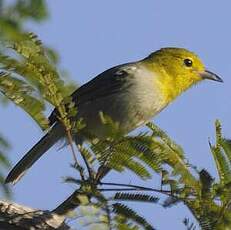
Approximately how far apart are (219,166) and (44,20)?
1.35m

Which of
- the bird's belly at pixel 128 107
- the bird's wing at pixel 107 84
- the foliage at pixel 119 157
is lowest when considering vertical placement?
the bird's belly at pixel 128 107

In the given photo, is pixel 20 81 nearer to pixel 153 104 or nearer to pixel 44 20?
pixel 44 20

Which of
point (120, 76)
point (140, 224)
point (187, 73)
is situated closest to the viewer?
point (140, 224)

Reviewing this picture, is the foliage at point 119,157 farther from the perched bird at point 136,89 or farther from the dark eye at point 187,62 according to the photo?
the dark eye at point 187,62

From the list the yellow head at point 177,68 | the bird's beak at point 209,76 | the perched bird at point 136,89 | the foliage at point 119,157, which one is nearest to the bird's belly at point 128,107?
the perched bird at point 136,89

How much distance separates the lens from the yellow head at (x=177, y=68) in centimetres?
799

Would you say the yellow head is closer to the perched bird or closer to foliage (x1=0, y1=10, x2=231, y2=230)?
the perched bird

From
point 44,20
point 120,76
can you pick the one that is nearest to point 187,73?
point 120,76

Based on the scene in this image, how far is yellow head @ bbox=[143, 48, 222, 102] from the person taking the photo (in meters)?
7.99

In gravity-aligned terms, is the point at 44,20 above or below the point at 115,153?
above

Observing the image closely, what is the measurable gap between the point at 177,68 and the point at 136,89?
1.24m

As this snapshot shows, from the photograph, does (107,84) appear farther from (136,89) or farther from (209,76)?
(209,76)

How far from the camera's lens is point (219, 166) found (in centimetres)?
360

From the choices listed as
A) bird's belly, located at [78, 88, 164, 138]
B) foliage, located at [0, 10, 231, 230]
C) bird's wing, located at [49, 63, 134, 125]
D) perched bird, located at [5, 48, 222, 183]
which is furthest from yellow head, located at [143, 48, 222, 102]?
foliage, located at [0, 10, 231, 230]
